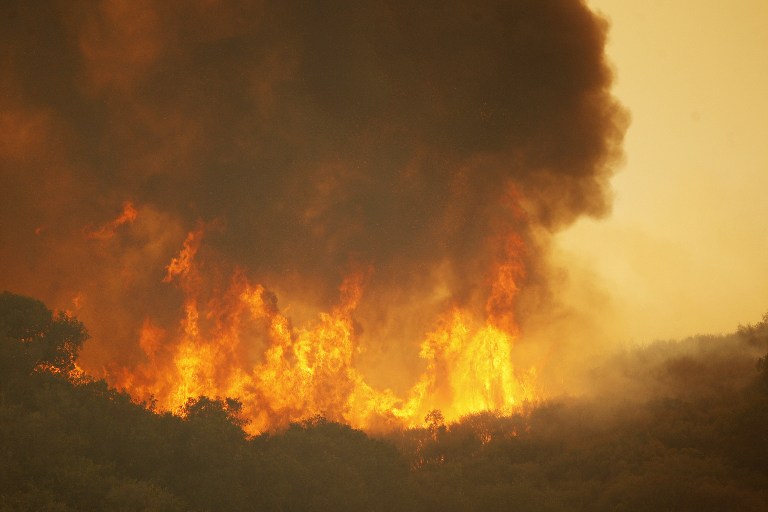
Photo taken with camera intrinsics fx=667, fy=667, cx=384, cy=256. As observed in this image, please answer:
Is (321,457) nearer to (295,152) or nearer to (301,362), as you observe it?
(301,362)

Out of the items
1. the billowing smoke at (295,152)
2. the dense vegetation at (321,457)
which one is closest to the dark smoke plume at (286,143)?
the billowing smoke at (295,152)

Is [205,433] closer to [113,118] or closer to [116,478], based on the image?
[116,478]

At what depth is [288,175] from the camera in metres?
43.7

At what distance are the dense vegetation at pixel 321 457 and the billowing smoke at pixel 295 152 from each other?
11445 millimetres

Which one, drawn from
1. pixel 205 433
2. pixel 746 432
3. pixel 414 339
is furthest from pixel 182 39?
pixel 746 432

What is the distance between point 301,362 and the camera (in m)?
35.2

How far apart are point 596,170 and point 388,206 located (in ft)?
44.1

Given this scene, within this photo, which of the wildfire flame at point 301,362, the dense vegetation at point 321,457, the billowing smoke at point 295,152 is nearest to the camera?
the dense vegetation at point 321,457

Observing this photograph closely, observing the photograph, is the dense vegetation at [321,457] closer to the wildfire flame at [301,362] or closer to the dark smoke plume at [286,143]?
the wildfire flame at [301,362]

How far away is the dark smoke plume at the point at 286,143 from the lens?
130ft

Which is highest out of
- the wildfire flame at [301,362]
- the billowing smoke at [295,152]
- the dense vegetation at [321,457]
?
the billowing smoke at [295,152]

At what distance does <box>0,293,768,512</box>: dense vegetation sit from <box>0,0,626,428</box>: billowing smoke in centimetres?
1145

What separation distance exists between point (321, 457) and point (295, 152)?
2445 centimetres

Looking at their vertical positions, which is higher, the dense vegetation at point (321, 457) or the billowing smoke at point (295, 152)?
the billowing smoke at point (295, 152)
